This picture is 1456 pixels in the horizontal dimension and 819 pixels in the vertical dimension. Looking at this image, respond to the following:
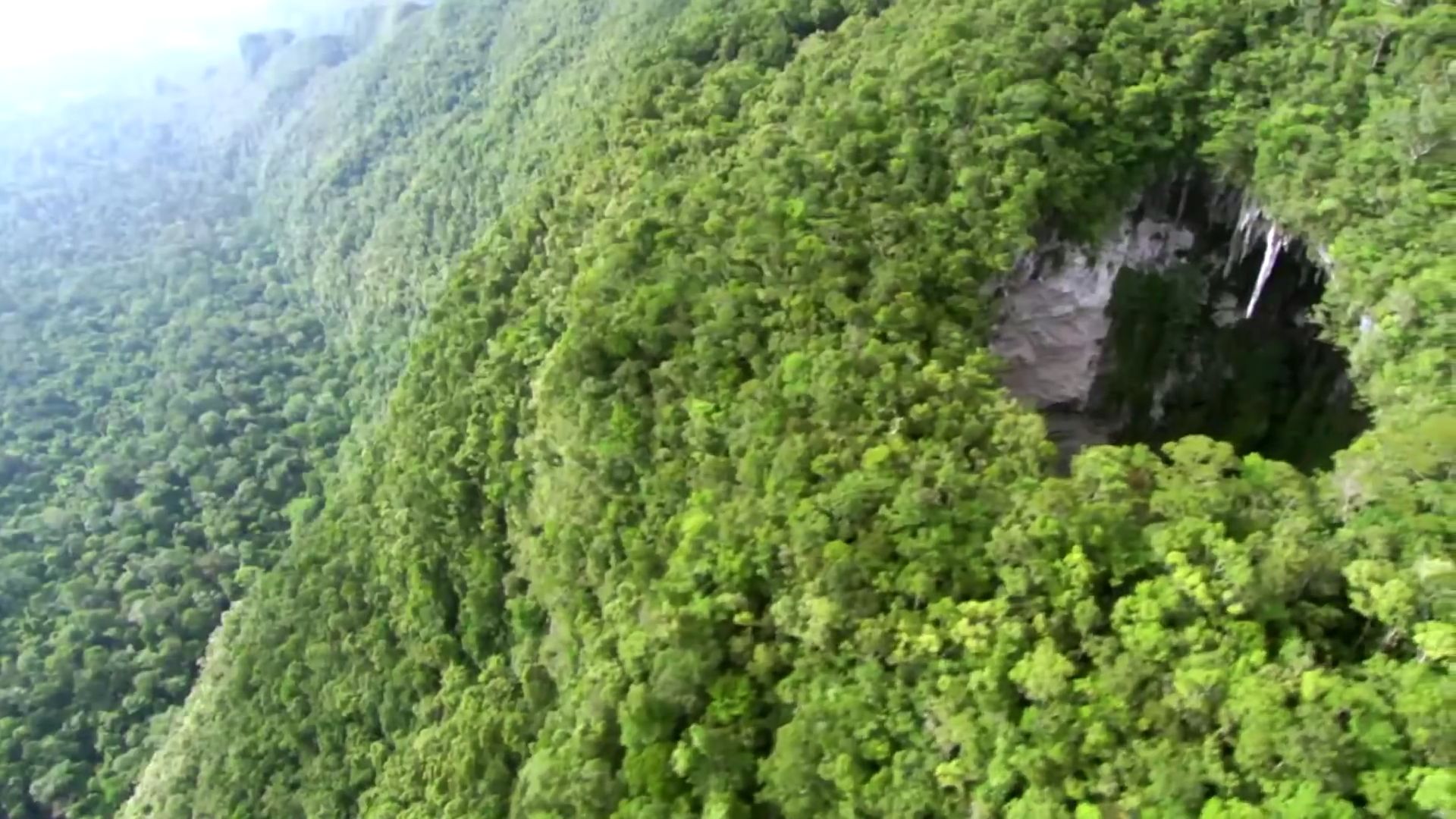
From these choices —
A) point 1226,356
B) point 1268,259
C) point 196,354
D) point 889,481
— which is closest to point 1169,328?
point 1226,356

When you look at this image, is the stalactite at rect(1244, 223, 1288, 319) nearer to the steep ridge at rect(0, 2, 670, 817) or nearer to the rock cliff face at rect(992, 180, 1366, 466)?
the rock cliff face at rect(992, 180, 1366, 466)

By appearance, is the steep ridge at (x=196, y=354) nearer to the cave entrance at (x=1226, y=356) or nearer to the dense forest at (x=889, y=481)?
the dense forest at (x=889, y=481)

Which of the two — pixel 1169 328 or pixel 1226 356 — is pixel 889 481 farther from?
pixel 1226 356

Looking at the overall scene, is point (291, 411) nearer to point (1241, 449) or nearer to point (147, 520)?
point (147, 520)

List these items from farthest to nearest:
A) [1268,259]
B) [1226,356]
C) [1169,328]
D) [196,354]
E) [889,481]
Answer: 1. [196,354]
2. [1169,328]
3. [1226,356]
4. [1268,259]
5. [889,481]

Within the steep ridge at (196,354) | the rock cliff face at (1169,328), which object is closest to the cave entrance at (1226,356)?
the rock cliff face at (1169,328)

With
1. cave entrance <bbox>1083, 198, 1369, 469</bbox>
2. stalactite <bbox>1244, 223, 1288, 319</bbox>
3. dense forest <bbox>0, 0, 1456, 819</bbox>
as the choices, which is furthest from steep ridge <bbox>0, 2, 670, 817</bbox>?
stalactite <bbox>1244, 223, 1288, 319</bbox>

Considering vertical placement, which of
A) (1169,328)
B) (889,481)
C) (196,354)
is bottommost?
(196,354)

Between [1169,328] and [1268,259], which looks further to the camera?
[1169,328]
